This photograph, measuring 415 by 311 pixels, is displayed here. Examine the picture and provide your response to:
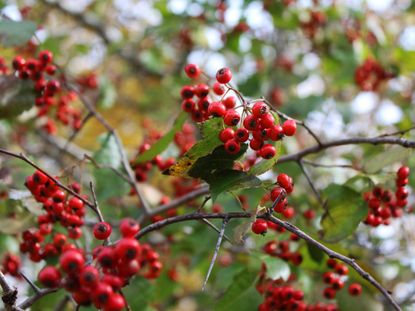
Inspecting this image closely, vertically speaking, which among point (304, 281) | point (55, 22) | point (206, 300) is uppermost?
point (55, 22)

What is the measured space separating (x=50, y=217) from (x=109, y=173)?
2.97ft

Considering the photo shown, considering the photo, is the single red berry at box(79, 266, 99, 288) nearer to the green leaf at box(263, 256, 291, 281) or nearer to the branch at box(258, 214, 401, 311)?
the branch at box(258, 214, 401, 311)

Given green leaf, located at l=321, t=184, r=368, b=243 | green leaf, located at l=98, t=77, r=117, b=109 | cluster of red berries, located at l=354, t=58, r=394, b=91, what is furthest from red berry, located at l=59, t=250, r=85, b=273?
cluster of red berries, located at l=354, t=58, r=394, b=91

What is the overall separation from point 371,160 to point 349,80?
9.55 feet

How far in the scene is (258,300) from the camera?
9.54ft

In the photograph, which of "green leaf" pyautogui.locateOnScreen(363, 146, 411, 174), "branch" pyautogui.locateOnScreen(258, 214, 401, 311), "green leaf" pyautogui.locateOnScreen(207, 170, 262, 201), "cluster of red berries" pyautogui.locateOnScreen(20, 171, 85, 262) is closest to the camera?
"branch" pyautogui.locateOnScreen(258, 214, 401, 311)

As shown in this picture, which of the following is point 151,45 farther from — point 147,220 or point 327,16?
point 147,220

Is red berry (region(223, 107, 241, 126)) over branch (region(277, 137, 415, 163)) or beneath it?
over

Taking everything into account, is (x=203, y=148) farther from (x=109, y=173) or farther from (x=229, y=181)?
(x=109, y=173)

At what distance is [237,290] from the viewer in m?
2.97

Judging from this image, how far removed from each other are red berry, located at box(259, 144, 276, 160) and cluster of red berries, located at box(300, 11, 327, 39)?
4.07m

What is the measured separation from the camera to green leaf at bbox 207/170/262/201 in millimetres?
2188

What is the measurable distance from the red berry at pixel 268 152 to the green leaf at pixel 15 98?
173cm

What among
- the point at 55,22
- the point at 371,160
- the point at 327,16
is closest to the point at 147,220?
the point at 371,160
